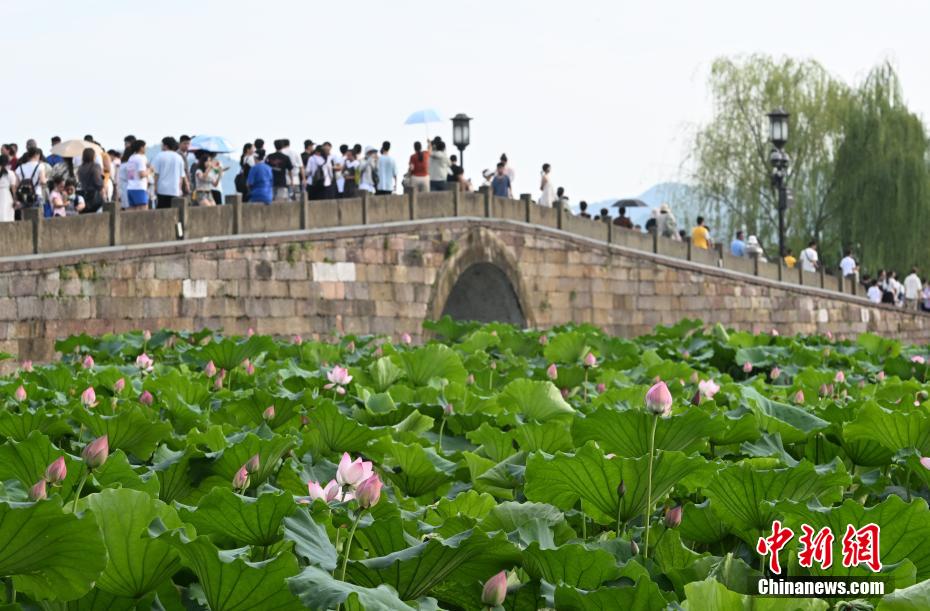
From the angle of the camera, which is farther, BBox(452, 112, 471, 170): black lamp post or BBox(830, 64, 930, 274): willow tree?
BBox(830, 64, 930, 274): willow tree

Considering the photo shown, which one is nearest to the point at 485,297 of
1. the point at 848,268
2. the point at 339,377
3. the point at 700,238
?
the point at 700,238

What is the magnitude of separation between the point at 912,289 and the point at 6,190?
75.7ft

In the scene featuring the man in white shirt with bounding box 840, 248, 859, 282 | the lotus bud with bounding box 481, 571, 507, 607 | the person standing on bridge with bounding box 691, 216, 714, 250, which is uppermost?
the person standing on bridge with bounding box 691, 216, 714, 250

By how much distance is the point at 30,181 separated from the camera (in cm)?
1538

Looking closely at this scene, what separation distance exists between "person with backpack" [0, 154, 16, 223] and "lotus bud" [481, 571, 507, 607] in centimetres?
1351

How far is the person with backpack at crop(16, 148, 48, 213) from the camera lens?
599 inches

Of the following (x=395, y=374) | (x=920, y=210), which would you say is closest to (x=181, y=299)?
(x=395, y=374)

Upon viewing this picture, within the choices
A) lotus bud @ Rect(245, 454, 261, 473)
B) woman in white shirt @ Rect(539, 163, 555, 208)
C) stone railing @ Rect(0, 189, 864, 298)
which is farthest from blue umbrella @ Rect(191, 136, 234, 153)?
lotus bud @ Rect(245, 454, 261, 473)

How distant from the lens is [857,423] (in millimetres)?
2869

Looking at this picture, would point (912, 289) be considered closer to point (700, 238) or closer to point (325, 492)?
point (700, 238)

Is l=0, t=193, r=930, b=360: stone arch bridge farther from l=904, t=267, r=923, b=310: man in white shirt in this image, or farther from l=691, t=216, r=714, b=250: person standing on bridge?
l=904, t=267, r=923, b=310: man in white shirt

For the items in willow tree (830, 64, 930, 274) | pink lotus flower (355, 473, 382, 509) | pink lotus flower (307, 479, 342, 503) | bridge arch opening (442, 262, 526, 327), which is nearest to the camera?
pink lotus flower (355, 473, 382, 509)

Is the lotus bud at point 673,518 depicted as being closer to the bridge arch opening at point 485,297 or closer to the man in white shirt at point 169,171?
the man in white shirt at point 169,171

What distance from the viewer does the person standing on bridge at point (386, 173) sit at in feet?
66.5
